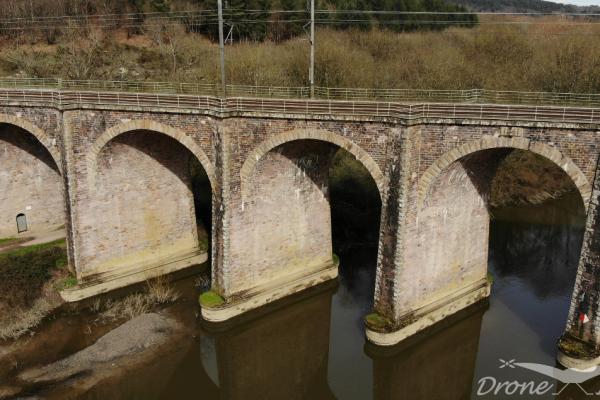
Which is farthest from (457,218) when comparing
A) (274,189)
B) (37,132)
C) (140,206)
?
(37,132)

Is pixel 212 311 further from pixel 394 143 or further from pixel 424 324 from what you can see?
pixel 394 143

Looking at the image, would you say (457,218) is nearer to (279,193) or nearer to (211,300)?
(279,193)

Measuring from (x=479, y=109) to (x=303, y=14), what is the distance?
4239 cm

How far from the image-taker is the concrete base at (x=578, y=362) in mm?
16328

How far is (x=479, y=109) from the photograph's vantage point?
16.3 metres

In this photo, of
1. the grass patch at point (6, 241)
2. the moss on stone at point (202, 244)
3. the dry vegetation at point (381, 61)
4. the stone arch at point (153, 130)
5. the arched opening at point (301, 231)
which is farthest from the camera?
the dry vegetation at point (381, 61)

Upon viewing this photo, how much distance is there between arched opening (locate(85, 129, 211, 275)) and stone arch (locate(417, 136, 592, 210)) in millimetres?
12700

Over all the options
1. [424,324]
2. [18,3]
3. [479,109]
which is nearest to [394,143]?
[479,109]

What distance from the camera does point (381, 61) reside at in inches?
1609

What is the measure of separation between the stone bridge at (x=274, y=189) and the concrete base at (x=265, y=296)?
0.06 metres

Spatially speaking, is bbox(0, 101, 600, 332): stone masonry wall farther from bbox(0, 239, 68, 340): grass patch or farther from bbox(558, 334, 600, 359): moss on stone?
bbox(558, 334, 600, 359): moss on stone

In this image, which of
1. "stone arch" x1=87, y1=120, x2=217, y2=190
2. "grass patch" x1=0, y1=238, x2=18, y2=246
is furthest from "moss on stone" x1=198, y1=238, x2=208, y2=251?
"grass patch" x1=0, y1=238, x2=18, y2=246

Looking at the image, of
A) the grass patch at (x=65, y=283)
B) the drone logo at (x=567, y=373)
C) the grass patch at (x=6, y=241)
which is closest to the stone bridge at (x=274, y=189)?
the grass patch at (x=65, y=283)

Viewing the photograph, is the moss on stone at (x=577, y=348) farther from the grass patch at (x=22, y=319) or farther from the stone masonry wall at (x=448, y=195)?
the grass patch at (x=22, y=319)
